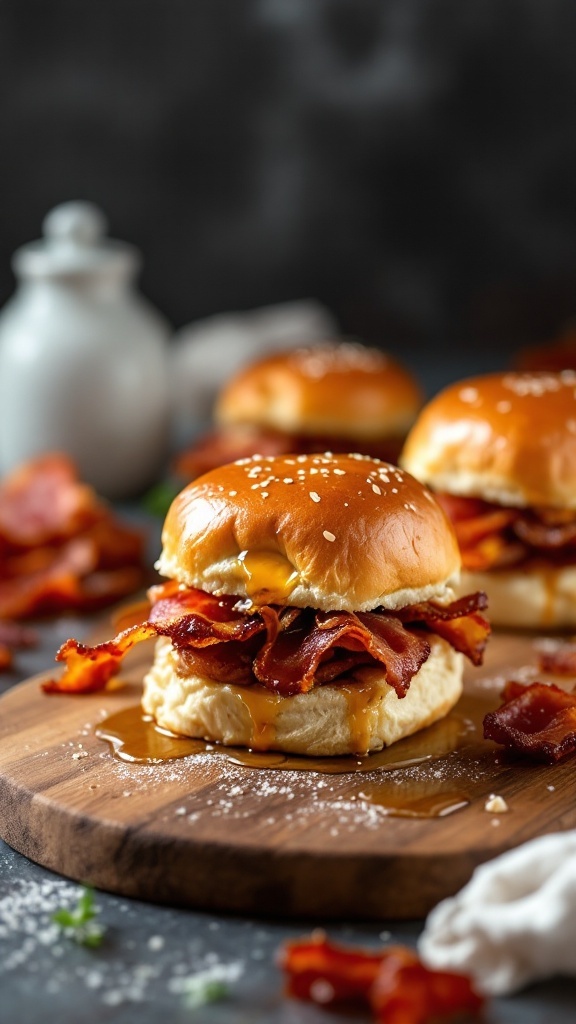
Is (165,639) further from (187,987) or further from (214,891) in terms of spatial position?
(187,987)

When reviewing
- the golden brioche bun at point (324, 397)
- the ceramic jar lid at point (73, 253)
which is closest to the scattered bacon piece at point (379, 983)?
the golden brioche bun at point (324, 397)

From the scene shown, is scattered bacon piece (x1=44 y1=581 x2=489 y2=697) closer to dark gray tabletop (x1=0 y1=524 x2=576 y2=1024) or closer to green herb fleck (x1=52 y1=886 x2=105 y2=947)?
dark gray tabletop (x1=0 y1=524 x2=576 y2=1024)

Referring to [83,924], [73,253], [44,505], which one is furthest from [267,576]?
[73,253]

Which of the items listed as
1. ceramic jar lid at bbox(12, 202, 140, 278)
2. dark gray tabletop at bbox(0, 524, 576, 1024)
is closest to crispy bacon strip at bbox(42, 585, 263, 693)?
dark gray tabletop at bbox(0, 524, 576, 1024)

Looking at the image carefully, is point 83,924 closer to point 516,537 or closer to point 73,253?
point 516,537

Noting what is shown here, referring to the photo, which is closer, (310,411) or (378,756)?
(378,756)
